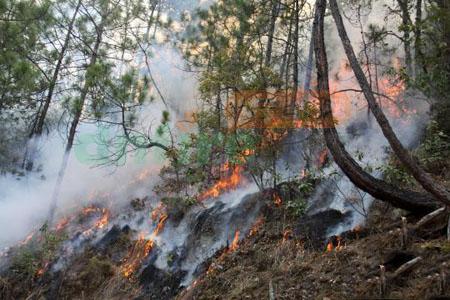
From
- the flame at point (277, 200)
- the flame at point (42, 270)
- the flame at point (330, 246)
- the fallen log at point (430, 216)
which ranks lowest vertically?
the flame at point (330, 246)

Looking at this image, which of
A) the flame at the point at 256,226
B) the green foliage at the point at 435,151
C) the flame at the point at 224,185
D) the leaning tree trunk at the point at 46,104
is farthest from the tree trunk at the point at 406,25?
the leaning tree trunk at the point at 46,104

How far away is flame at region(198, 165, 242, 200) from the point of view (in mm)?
12430

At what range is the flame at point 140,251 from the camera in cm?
1082

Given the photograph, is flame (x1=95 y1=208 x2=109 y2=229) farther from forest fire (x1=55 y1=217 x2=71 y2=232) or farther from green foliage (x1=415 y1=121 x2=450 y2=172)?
green foliage (x1=415 y1=121 x2=450 y2=172)

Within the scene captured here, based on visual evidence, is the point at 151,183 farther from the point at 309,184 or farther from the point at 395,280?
the point at 395,280

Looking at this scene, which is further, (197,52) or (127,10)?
(197,52)

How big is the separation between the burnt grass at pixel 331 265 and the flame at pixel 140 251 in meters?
2.48

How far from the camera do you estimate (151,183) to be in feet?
51.1

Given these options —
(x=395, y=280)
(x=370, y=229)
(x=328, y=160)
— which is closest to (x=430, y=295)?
(x=395, y=280)

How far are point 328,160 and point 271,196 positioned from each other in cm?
214

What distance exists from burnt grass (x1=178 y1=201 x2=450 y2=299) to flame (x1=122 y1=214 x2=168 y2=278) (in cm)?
248

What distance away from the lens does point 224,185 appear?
41.2ft

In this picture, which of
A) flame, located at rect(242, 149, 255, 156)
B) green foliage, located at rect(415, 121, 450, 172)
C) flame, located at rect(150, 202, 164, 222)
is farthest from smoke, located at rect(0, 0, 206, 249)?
green foliage, located at rect(415, 121, 450, 172)

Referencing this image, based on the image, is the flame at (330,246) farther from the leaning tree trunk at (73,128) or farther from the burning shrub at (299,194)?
the leaning tree trunk at (73,128)
